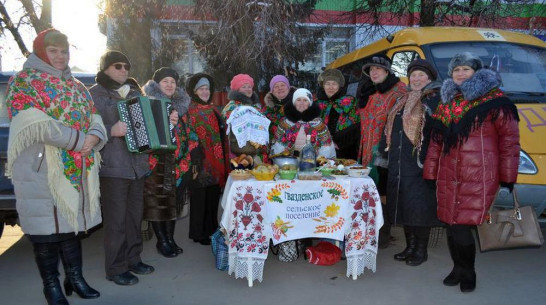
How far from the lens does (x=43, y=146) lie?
3248 mm

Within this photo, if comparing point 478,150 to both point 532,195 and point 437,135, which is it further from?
point 532,195

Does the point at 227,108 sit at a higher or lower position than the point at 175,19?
lower

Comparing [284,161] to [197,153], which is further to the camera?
[197,153]

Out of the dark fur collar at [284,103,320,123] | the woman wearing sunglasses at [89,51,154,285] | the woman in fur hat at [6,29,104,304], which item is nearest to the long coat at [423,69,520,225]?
the dark fur collar at [284,103,320,123]

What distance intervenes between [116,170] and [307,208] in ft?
5.60

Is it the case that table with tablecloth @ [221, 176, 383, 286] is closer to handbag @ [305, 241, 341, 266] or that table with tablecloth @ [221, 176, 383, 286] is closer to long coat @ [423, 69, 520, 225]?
handbag @ [305, 241, 341, 266]

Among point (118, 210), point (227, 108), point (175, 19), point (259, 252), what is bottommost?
point (259, 252)

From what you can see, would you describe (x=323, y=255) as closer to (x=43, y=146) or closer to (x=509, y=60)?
Result: (x=43, y=146)

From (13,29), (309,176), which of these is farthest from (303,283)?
(13,29)

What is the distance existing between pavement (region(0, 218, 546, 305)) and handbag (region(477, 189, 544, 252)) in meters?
0.44

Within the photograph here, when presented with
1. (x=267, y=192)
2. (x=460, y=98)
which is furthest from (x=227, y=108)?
(x=460, y=98)

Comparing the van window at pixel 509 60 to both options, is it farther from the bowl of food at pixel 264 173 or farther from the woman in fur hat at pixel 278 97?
the bowl of food at pixel 264 173

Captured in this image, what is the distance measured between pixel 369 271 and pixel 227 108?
225 centimetres

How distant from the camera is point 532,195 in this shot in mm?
4266
